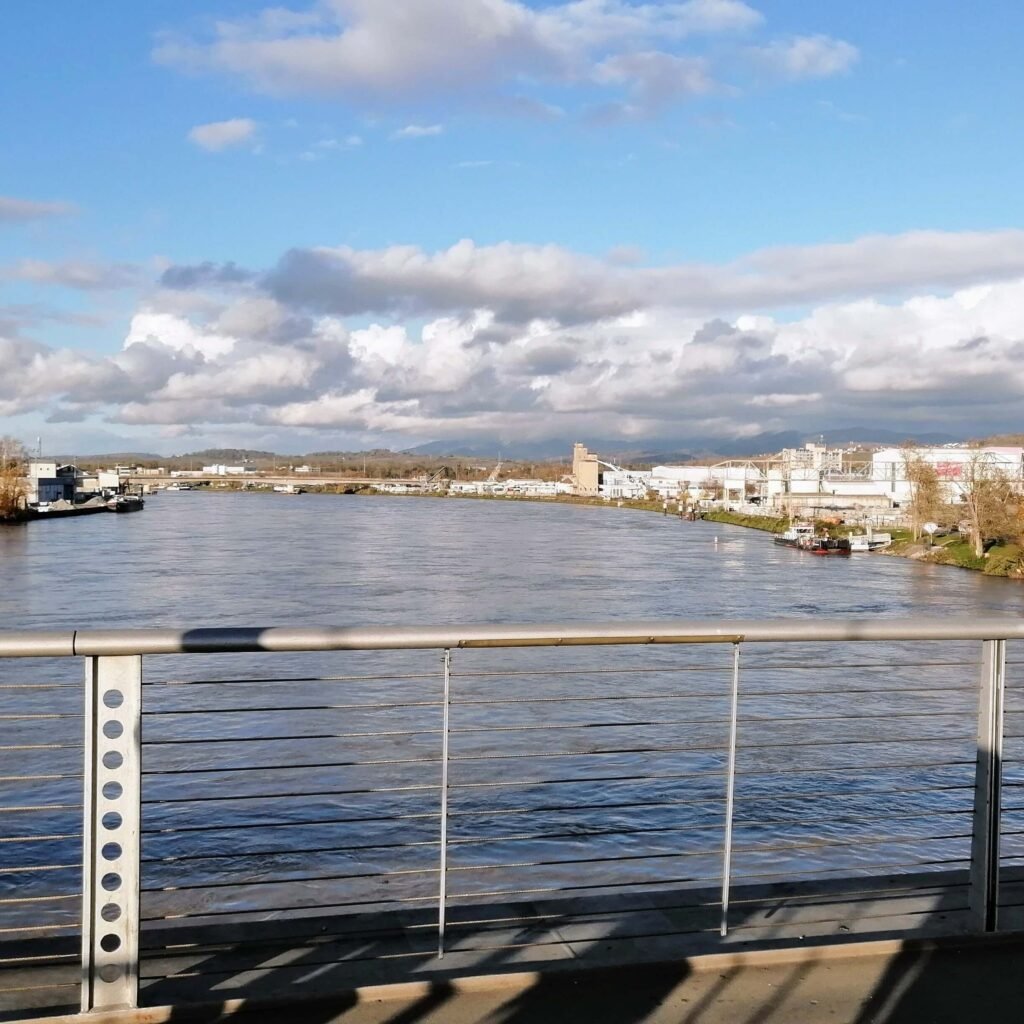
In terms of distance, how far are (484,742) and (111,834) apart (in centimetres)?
893

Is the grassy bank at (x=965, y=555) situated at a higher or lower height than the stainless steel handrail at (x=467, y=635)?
lower

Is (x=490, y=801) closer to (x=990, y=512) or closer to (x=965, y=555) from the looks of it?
(x=965, y=555)

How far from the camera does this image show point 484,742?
11.0 meters

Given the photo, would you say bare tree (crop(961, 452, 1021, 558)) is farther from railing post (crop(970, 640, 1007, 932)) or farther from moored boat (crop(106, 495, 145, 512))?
moored boat (crop(106, 495, 145, 512))

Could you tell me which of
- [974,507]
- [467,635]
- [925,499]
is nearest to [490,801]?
[467,635]

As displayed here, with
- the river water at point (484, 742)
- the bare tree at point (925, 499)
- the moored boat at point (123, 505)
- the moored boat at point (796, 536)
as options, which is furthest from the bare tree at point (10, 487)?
the bare tree at point (925, 499)

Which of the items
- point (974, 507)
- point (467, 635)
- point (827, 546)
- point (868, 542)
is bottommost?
point (827, 546)

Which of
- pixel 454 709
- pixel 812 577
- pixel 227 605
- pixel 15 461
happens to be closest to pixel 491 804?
pixel 454 709

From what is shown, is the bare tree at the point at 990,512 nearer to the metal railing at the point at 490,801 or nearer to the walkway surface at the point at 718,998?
the metal railing at the point at 490,801

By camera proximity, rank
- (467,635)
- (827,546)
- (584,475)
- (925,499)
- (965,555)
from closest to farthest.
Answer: (467,635) → (965,555) → (827,546) → (925,499) → (584,475)

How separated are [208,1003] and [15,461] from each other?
7438 cm

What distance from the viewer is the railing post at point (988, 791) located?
2.68 m

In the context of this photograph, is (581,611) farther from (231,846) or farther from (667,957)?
(667,957)

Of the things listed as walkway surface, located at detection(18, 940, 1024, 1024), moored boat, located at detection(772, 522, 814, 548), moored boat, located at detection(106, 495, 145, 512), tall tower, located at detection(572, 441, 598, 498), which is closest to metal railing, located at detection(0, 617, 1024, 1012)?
walkway surface, located at detection(18, 940, 1024, 1024)
